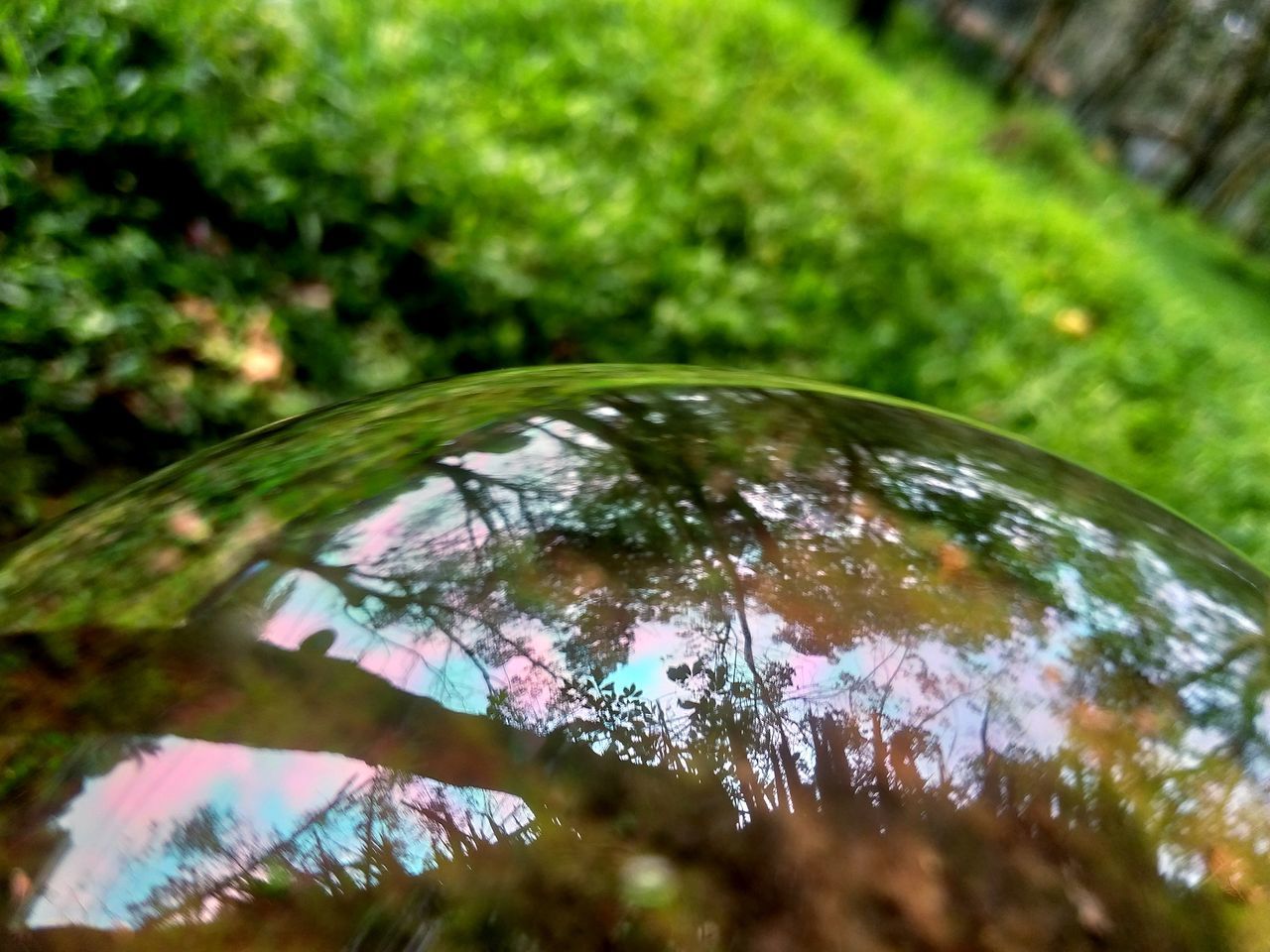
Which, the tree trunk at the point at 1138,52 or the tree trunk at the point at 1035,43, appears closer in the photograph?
the tree trunk at the point at 1035,43

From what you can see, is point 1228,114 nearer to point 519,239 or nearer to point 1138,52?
point 1138,52

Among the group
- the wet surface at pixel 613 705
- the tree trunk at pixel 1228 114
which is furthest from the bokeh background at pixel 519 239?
the tree trunk at pixel 1228 114

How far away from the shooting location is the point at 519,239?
2.69 metres

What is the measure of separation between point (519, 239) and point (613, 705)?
2080 millimetres

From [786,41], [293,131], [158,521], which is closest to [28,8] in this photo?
[293,131]

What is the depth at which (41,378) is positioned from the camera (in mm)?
1866

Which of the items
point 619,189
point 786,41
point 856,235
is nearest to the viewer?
point 619,189

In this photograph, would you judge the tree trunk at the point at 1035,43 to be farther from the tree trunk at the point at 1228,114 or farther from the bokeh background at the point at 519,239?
the bokeh background at the point at 519,239

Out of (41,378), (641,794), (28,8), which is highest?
(641,794)

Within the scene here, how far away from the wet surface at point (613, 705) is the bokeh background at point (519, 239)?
3.38 ft

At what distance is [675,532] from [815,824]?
35 centimetres

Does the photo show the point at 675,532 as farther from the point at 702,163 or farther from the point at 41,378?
the point at 702,163

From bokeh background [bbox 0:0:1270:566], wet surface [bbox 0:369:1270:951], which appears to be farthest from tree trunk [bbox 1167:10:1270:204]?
wet surface [bbox 0:369:1270:951]

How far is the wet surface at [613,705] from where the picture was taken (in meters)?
0.73
